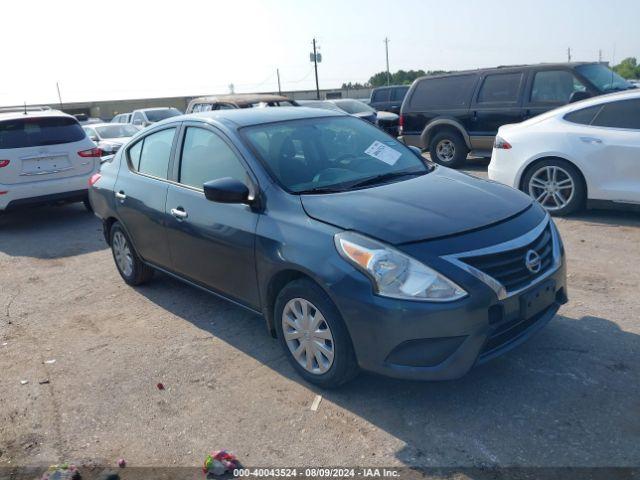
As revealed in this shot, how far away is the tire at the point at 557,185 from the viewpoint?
712 cm

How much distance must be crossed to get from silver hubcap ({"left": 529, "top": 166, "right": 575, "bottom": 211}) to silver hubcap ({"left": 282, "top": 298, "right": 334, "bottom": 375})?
470 cm

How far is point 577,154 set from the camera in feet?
23.0

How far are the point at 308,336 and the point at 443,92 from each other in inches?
341

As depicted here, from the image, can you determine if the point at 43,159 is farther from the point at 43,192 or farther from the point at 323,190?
the point at 323,190

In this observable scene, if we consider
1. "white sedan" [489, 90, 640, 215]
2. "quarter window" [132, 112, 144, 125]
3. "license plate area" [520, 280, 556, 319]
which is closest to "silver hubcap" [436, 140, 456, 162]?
"white sedan" [489, 90, 640, 215]

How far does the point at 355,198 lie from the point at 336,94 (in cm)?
4818

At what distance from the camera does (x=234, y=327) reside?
4891 mm

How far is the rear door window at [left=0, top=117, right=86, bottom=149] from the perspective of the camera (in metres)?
9.01

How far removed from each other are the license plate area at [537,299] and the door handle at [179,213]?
255 centimetres

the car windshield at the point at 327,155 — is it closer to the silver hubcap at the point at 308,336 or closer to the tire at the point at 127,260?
the silver hubcap at the point at 308,336

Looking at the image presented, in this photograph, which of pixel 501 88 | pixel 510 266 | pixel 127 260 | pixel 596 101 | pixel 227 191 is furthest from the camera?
pixel 501 88

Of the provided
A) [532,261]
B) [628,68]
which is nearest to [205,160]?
[532,261]

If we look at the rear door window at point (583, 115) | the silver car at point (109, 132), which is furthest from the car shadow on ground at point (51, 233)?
the rear door window at point (583, 115)

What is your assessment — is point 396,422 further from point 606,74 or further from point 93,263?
point 606,74
